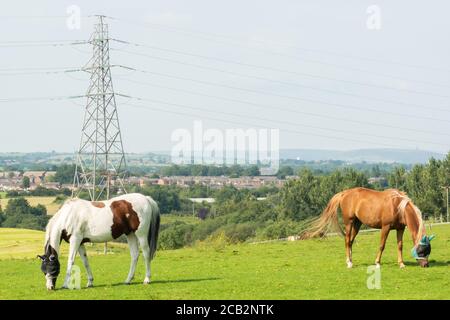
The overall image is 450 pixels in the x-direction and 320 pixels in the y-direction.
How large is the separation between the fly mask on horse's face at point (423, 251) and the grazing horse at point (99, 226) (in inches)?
276

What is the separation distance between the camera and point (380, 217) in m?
21.3

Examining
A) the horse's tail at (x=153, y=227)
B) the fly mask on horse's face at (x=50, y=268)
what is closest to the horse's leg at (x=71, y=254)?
the fly mask on horse's face at (x=50, y=268)

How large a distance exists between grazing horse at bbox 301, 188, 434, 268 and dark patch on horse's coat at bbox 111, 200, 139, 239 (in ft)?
19.9

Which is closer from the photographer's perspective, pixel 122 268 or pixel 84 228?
pixel 84 228

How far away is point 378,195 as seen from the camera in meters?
21.5

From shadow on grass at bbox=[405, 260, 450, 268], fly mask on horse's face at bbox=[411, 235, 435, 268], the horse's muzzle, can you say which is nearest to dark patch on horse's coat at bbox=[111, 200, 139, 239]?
fly mask on horse's face at bbox=[411, 235, 435, 268]

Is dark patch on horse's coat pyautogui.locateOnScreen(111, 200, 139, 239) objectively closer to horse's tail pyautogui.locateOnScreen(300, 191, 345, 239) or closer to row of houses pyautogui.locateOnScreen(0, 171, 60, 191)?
horse's tail pyautogui.locateOnScreen(300, 191, 345, 239)

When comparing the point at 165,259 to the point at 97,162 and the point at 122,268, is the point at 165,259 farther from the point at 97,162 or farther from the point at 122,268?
the point at 97,162

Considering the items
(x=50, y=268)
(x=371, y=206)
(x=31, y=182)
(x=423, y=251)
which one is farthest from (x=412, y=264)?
(x=31, y=182)

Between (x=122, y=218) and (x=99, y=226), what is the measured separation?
57cm

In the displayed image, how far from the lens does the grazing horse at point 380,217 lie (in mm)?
20781

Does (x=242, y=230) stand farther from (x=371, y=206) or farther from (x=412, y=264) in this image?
(x=371, y=206)
